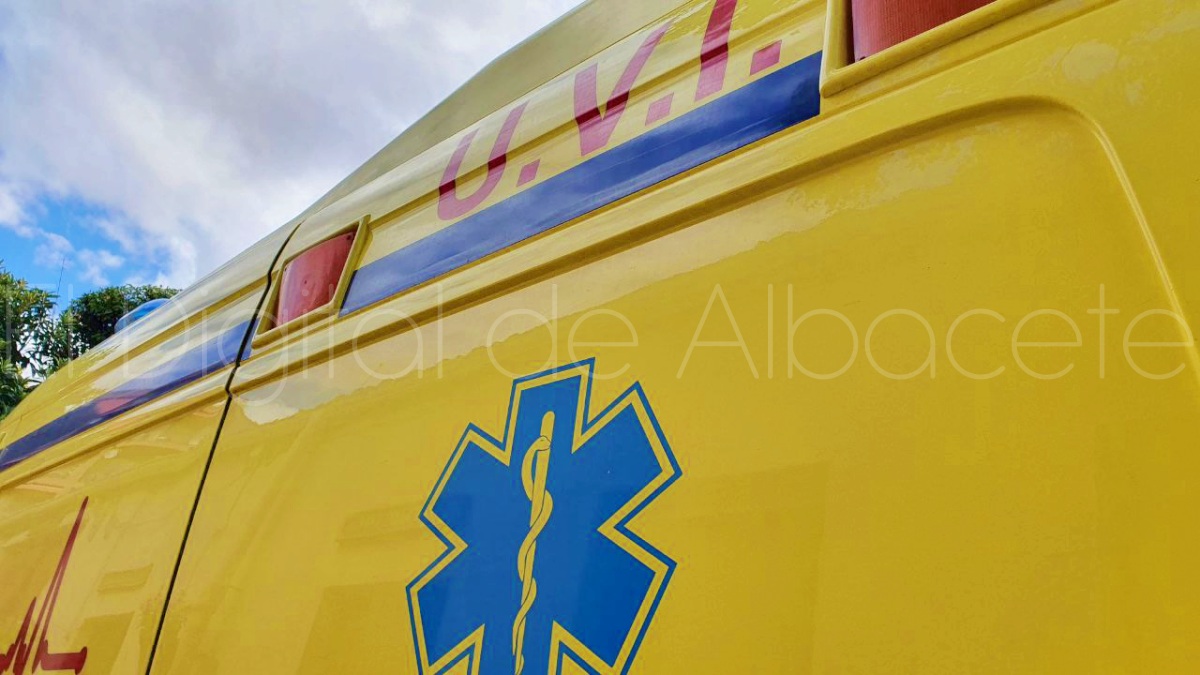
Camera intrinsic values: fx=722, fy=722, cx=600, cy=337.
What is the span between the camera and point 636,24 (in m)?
1.28

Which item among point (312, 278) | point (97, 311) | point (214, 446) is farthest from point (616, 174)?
point (97, 311)

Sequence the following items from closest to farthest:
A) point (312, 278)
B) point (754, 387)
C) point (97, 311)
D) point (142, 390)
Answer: point (754, 387)
point (312, 278)
point (142, 390)
point (97, 311)

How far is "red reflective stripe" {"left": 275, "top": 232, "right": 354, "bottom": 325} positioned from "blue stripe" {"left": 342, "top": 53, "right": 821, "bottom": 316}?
0.50 ft

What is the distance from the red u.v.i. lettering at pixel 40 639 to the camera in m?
1.54

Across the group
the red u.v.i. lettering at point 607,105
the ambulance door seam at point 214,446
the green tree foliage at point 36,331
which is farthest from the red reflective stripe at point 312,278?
the green tree foliage at point 36,331

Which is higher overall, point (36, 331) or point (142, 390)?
point (36, 331)

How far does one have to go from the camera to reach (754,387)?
29.0 inches

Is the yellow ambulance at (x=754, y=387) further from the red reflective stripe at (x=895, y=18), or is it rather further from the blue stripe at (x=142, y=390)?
the blue stripe at (x=142, y=390)

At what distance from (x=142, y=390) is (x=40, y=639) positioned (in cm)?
60

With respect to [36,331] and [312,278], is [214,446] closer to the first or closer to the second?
[312,278]

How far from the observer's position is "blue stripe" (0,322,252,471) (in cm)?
169

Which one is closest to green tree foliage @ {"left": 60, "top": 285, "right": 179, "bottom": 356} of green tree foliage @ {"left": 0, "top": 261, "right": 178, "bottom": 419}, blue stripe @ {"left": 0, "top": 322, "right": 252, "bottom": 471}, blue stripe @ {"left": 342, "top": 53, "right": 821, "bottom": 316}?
green tree foliage @ {"left": 0, "top": 261, "right": 178, "bottom": 419}

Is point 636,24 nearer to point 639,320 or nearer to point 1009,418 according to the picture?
point 639,320

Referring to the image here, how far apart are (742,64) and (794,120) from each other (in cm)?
18
